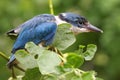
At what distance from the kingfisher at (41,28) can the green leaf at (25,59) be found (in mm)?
363

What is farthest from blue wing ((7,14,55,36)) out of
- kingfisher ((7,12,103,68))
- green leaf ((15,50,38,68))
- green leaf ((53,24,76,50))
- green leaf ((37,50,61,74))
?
green leaf ((37,50,61,74))

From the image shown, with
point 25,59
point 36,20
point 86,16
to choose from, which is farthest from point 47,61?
point 86,16

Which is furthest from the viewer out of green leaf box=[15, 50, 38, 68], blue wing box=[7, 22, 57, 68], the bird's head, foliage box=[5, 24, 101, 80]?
the bird's head

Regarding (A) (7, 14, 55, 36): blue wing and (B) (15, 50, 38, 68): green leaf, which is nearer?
(B) (15, 50, 38, 68): green leaf

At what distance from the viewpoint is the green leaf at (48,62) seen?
2035 millimetres

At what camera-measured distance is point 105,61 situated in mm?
5309

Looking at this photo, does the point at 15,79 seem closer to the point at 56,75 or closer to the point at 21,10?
the point at 56,75

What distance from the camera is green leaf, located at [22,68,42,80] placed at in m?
2.12

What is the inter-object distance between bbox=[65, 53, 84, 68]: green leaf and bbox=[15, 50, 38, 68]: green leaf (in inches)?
5.2

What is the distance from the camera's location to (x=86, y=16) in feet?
16.5

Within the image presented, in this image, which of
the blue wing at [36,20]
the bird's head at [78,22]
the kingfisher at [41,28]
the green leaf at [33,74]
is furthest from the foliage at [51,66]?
the bird's head at [78,22]

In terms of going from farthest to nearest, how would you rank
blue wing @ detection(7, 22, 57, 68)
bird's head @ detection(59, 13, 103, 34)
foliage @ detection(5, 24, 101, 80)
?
bird's head @ detection(59, 13, 103, 34) → blue wing @ detection(7, 22, 57, 68) → foliage @ detection(5, 24, 101, 80)

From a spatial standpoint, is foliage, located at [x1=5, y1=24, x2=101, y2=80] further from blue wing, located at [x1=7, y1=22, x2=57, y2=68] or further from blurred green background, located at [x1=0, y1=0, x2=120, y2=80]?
blurred green background, located at [x1=0, y1=0, x2=120, y2=80]

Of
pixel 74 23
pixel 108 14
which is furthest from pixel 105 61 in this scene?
pixel 74 23
